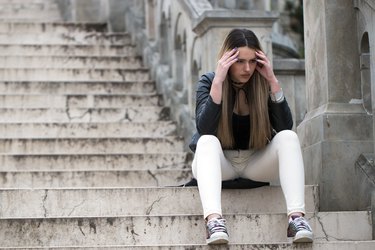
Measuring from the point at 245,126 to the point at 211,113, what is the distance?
0.25 m

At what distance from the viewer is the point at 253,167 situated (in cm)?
543

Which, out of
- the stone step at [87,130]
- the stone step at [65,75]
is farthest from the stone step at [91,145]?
the stone step at [65,75]

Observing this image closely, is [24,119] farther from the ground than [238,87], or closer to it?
farther from the ground

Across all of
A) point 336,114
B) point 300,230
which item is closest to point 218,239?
point 300,230

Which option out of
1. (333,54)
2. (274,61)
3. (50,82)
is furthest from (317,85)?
(50,82)

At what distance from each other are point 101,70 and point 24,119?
149cm

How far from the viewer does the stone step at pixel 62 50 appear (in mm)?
10844

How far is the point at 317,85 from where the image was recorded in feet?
20.0

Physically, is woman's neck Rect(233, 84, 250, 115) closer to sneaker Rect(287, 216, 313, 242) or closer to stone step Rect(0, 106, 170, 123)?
sneaker Rect(287, 216, 313, 242)

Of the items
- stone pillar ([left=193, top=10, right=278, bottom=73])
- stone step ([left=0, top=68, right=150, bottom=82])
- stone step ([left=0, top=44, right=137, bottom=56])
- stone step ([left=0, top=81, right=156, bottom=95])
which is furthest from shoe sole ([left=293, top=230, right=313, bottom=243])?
stone step ([left=0, top=44, right=137, bottom=56])

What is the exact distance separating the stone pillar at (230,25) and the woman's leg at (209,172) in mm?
2393

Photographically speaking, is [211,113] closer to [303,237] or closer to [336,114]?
[303,237]

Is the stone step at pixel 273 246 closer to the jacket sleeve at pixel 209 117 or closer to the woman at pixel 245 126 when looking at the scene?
the woman at pixel 245 126

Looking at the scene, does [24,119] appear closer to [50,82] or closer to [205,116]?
[50,82]
